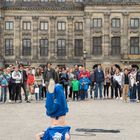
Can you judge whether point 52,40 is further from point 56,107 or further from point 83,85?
point 56,107

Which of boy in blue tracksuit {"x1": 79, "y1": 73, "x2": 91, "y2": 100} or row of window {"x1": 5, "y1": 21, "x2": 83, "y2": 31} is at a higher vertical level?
row of window {"x1": 5, "y1": 21, "x2": 83, "y2": 31}

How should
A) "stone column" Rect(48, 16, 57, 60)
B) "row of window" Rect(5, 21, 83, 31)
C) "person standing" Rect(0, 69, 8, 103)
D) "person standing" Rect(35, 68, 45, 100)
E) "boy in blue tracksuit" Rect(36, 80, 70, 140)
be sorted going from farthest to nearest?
1. "row of window" Rect(5, 21, 83, 31)
2. "stone column" Rect(48, 16, 57, 60)
3. "person standing" Rect(35, 68, 45, 100)
4. "person standing" Rect(0, 69, 8, 103)
5. "boy in blue tracksuit" Rect(36, 80, 70, 140)

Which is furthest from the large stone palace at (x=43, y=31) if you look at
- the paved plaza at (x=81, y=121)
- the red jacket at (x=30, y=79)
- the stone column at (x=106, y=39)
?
the paved plaza at (x=81, y=121)

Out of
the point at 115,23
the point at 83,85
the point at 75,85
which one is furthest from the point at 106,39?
the point at 75,85

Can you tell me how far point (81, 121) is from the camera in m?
19.5

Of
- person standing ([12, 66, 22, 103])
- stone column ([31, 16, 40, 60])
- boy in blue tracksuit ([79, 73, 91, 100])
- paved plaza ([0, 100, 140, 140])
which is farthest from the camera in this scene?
stone column ([31, 16, 40, 60])

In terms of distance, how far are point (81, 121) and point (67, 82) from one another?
11.6 m

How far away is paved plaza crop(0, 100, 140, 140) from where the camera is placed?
51.9ft

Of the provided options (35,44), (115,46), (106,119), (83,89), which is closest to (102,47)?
(115,46)

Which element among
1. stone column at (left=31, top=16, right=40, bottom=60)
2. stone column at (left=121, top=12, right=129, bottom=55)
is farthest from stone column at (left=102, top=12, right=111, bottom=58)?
stone column at (left=31, top=16, right=40, bottom=60)

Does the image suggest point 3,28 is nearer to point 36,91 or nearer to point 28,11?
point 28,11

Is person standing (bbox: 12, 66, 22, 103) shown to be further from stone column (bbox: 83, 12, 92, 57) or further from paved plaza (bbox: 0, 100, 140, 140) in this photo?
stone column (bbox: 83, 12, 92, 57)

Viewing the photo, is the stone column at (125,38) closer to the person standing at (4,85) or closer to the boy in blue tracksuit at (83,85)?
the boy in blue tracksuit at (83,85)

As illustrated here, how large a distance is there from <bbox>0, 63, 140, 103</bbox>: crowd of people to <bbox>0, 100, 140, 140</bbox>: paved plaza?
3259 mm
